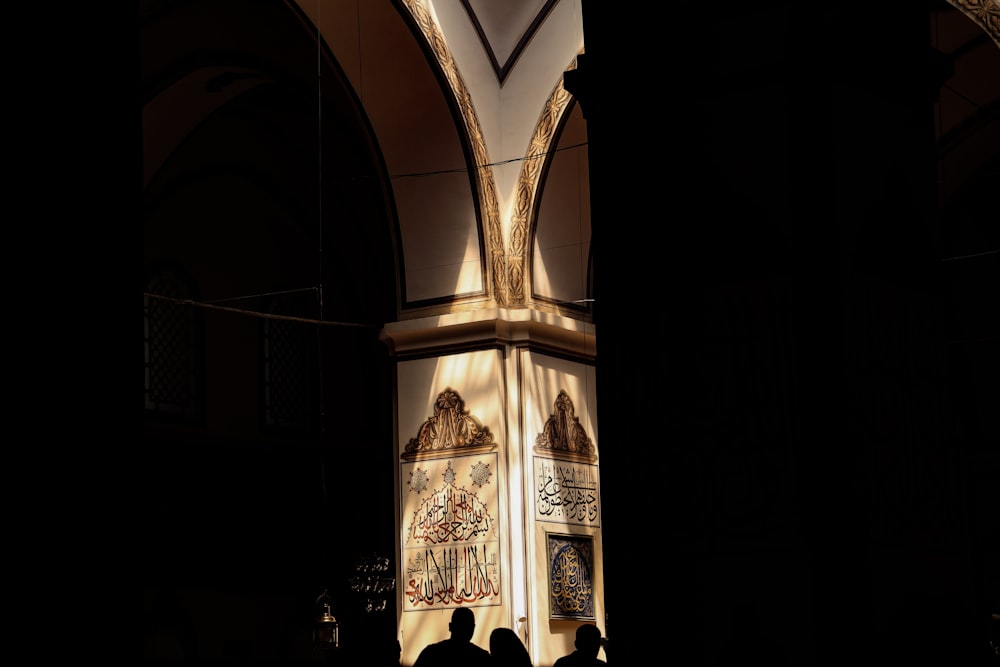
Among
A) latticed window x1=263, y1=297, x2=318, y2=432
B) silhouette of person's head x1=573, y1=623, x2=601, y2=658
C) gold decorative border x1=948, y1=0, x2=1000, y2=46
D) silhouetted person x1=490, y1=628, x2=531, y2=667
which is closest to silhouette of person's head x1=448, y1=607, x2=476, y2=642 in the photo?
silhouetted person x1=490, y1=628, x2=531, y2=667

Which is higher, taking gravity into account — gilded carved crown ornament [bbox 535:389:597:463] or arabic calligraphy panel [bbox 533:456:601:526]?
gilded carved crown ornament [bbox 535:389:597:463]

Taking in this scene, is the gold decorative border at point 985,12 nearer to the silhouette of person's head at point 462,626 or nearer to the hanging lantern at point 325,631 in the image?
the silhouette of person's head at point 462,626

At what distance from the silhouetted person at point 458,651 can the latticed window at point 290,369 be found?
10.0 metres

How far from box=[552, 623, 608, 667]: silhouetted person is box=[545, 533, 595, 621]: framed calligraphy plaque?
4549 millimetres

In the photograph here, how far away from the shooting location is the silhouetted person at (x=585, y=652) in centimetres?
519

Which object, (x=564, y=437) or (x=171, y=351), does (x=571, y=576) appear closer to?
(x=564, y=437)

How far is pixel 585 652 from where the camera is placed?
5285 mm

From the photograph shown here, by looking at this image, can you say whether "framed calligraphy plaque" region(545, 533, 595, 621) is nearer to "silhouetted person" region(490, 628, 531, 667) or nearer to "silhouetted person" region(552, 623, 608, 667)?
"silhouetted person" region(552, 623, 608, 667)

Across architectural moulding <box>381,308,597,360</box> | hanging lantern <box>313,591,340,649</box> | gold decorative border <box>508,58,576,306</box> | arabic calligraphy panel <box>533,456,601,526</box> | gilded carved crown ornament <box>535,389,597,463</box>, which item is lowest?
hanging lantern <box>313,591,340,649</box>

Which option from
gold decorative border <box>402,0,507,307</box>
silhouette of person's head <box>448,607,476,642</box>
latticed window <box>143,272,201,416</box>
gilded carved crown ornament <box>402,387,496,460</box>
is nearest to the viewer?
silhouette of person's head <box>448,607,476,642</box>

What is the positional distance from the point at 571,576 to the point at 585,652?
496cm

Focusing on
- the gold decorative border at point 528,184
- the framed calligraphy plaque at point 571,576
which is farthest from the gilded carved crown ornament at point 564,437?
the gold decorative border at point 528,184

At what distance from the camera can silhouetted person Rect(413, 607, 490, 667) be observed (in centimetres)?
482

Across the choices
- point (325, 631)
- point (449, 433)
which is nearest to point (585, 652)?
point (325, 631)
